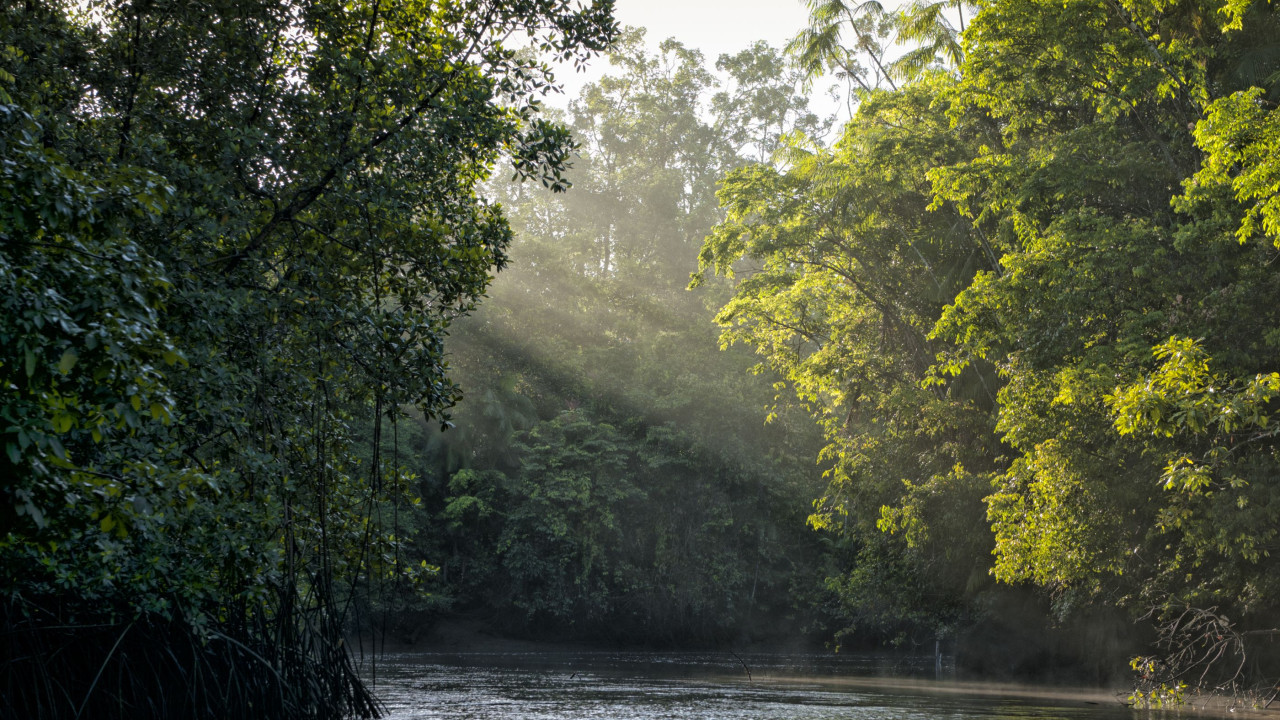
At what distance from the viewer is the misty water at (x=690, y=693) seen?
16.5 meters

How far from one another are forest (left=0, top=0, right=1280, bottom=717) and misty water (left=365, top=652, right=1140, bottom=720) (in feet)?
6.21

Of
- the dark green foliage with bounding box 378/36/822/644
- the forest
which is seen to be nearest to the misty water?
the forest

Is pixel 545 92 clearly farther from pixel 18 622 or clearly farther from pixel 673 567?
pixel 673 567

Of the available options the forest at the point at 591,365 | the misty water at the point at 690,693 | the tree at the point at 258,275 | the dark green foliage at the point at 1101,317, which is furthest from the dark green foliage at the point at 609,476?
the tree at the point at 258,275

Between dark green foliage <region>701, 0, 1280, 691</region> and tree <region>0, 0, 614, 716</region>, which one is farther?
dark green foliage <region>701, 0, 1280, 691</region>

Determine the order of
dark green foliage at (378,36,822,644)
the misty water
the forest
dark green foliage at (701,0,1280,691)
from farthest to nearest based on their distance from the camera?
dark green foliage at (378,36,822,644) → the misty water → dark green foliage at (701,0,1280,691) → the forest

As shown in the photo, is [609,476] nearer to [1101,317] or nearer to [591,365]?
[591,365]

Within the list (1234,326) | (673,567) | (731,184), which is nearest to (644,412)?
(673,567)

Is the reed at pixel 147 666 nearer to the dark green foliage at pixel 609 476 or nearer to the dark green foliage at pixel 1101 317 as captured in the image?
the dark green foliage at pixel 1101 317

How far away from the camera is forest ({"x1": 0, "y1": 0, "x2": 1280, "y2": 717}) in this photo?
6980 mm

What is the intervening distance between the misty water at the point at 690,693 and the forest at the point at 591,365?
189cm

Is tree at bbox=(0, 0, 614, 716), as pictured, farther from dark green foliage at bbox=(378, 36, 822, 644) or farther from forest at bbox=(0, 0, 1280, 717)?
dark green foliage at bbox=(378, 36, 822, 644)

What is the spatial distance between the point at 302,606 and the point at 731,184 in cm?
1723

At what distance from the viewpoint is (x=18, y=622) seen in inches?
295
